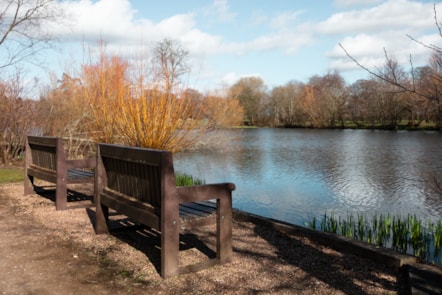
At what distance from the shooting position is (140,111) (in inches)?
335

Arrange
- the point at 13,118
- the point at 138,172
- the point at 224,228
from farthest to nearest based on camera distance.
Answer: the point at 13,118 → the point at 138,172 → the point at 224,228

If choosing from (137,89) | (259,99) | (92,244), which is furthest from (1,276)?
(259,99)

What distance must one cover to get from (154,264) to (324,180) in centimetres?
1015

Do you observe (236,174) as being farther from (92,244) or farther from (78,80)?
(92,244)

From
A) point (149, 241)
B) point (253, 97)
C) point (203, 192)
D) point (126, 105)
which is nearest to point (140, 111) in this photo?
point (126, 105)

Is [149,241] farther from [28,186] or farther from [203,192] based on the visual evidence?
[28,186]

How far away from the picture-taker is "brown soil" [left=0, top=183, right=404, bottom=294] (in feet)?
11.0

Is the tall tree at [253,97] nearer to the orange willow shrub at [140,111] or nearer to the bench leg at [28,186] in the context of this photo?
the orange willow shrub at [140,111]

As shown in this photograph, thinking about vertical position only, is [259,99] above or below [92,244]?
above

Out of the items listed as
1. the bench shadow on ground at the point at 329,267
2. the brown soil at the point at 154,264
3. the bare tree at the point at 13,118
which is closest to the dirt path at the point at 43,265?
the brown soil at the point at 154,264

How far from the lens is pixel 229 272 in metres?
3.72

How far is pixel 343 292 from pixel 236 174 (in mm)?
11491

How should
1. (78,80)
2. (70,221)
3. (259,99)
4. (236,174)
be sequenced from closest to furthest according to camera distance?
(70,221)
(78,80)
(236,174)
(259,99)

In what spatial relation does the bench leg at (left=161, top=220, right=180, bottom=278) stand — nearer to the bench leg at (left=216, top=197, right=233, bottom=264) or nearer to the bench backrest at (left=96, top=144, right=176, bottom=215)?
the bench backrest at (left=96, top=144, right=176, bottom=215)
